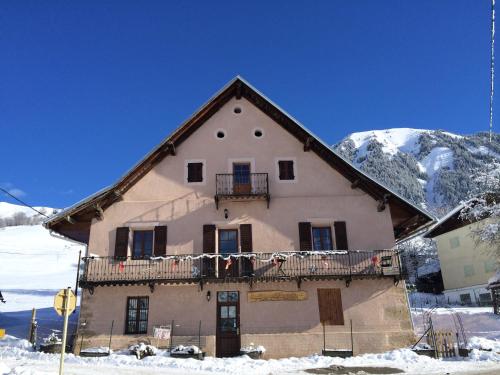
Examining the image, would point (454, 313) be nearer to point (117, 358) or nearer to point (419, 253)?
point (117, 358)

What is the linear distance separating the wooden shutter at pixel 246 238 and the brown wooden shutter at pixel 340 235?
385 centimetres

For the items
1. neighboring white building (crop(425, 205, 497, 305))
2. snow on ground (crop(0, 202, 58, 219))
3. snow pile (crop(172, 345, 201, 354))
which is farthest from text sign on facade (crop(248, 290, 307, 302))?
snow on ground (crop(0, 202, 58, 219))

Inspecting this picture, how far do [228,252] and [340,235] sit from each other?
508 cm

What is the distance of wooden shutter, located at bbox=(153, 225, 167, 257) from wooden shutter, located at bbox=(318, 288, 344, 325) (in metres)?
7.05

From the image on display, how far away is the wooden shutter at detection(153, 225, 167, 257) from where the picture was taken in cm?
1950

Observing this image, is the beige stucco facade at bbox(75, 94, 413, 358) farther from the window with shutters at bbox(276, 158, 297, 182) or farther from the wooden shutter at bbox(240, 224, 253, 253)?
the wooden shutter at bbox(240, 224, 253, 253)

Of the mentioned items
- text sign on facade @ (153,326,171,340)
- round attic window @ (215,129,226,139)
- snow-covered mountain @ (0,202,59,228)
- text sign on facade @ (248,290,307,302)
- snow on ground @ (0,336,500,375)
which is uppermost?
snow-covered mountain @ (0,202,59,228)

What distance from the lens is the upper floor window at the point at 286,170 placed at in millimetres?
20969

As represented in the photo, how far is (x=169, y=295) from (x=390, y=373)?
933cm

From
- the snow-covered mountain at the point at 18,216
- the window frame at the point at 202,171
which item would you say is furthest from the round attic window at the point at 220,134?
the snow-covered mountain at the point at 18,216

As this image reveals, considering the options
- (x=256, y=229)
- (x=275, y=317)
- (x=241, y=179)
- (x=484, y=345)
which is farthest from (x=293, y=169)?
(x=484, y=345)

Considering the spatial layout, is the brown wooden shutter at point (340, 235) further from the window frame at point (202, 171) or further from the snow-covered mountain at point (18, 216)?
the snow-covered mountain at point (18, 216)

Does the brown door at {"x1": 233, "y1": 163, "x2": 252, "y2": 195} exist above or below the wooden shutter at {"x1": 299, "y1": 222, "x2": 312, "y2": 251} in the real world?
above

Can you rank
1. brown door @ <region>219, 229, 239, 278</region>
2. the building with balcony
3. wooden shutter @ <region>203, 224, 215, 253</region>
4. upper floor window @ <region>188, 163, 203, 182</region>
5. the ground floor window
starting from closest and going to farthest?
the building with balcony, brown door @ <region>219, 229, 239, 278</region>, wooden shutter @ <region>203, 224, 215, 253</region>, upper floor window @ <region>188, 163, 203, 182</region>, the ground floor window
